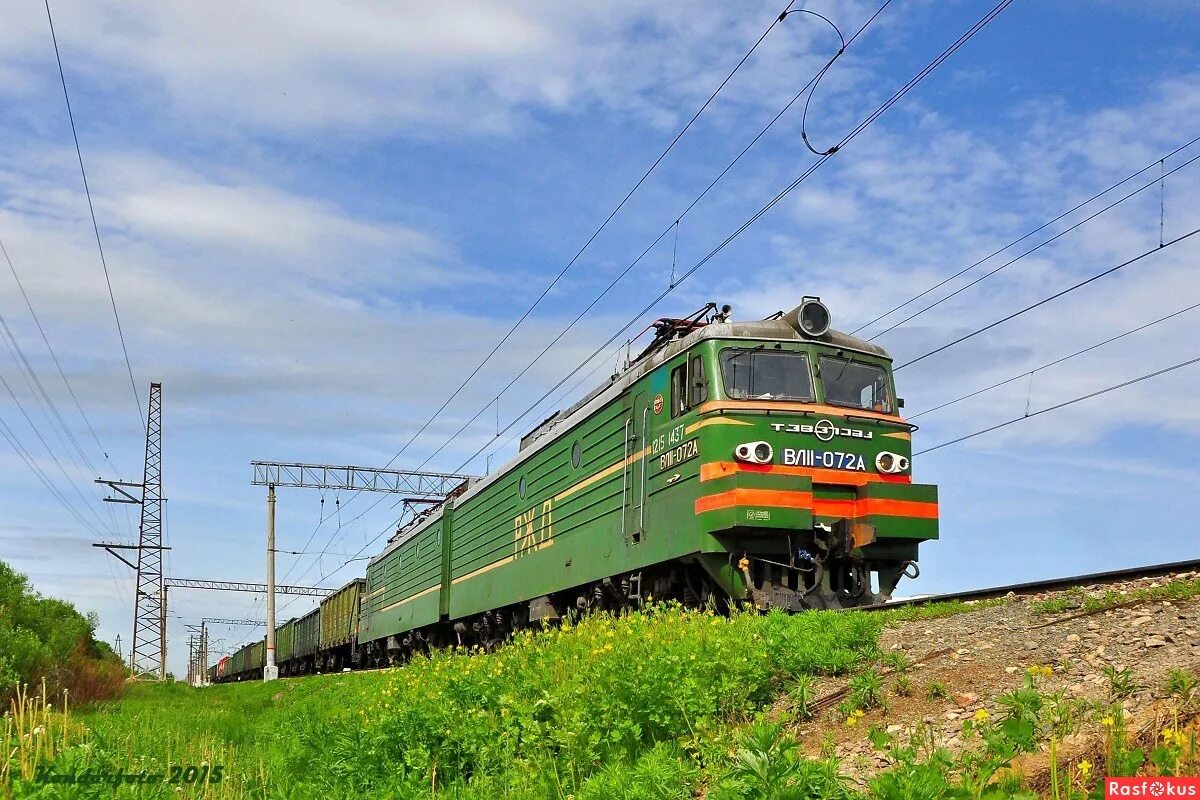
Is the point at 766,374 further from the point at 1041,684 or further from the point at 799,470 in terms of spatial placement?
the point at 1041,684

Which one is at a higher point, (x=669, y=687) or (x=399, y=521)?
(x=399, y=521)

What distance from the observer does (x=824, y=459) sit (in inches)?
519

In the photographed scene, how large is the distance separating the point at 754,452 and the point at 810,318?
2.15 metres

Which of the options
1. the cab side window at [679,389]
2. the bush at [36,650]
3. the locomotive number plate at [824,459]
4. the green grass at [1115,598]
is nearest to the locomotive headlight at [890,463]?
the locomotive number plate at [824,459]

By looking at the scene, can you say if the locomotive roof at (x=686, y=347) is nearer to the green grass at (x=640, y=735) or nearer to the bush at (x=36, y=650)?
the green grass at (x=640, y=735)

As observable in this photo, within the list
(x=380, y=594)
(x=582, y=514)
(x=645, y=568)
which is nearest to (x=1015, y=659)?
(x=645, y=568)

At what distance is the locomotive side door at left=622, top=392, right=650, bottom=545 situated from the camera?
14.3 m

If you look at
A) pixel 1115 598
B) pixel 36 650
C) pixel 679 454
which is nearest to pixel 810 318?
pixel 679 454

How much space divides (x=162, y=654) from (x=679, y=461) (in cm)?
3823

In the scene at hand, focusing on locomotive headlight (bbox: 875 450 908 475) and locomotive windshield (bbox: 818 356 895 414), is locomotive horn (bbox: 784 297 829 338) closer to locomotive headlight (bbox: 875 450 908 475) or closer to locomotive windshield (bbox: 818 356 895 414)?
locomotive windshield (bbox: 818 356 895 414)

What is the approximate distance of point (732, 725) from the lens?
7.83 metres

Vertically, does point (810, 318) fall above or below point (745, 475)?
above

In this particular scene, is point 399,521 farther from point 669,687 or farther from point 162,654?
point 669,687

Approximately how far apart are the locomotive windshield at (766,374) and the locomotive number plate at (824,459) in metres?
0.68
